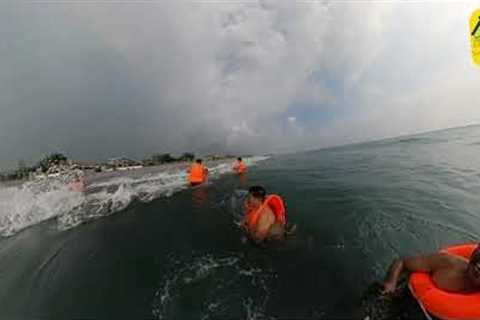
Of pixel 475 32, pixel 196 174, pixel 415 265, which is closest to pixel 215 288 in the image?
pixel 415 265

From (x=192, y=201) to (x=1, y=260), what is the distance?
6.45 meters

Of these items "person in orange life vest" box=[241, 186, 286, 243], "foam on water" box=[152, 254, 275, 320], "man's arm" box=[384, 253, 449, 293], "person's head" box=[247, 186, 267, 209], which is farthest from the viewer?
"person's head" box=[247, 186, 267, 209]

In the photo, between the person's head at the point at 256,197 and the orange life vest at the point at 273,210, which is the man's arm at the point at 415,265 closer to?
the orange life vest at the point at 273,210

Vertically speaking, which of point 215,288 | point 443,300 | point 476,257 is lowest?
point 215,288

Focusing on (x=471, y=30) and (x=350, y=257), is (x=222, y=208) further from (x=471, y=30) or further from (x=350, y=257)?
(x=471, y=30)

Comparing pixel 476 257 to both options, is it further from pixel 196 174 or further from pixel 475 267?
pixel 196 174

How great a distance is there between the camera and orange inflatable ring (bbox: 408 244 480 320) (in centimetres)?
272

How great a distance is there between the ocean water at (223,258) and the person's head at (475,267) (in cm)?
86

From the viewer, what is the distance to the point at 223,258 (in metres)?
5.59

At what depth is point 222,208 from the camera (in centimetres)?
973

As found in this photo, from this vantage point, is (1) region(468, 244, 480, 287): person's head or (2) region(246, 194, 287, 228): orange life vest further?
(2) region(246, 194, 287, 228): orange life vest

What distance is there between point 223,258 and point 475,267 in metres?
4.26

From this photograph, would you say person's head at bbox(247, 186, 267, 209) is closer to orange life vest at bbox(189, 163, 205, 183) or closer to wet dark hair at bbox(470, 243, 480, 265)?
wet dark hair at bbox(470, 243, 480, 265)

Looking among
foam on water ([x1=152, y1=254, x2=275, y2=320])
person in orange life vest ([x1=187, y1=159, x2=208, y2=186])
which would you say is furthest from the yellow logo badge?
person in orange life vest ([x1=187, y1=159, x2=208, y2=186])
